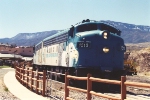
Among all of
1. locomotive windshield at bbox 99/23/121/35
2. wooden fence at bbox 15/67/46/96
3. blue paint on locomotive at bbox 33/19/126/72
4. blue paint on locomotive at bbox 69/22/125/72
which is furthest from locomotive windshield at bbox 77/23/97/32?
wooden fence at bbox 15/67/46/96

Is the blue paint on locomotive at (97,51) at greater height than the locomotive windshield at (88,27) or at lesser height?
lesser

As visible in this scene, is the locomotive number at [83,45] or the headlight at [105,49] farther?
the headlight at [105,49]

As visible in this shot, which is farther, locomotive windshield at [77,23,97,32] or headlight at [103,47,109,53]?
locomotive windshield at [77,23,97,32]

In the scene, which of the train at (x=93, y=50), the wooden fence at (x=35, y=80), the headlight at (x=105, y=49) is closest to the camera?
the wooden fence at (x=35, y=80)

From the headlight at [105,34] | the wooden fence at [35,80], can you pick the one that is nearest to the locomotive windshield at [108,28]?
the headlight at [105,34]

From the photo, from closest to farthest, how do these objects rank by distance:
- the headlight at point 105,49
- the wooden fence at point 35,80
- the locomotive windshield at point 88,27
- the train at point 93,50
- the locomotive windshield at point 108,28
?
the wooden fence at point 35,80, the train at point 93,50, the headlight at point 105,49, the locomotive windshield at point 88,27, the locomotive windshield at point 108,28

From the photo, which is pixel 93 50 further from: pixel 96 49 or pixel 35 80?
pixel 35 80

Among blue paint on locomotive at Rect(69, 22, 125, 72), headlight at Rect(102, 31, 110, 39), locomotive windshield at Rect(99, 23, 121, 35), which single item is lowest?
blue paint on locomotive at Rect(69, 22, 125, 72)

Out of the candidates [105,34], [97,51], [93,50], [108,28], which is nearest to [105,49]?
[97,51]

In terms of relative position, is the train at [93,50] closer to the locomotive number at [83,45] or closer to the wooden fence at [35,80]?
the locomotive number at [83,45]

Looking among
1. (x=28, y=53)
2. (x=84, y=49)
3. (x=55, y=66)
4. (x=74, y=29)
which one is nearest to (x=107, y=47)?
(x=84, y=49)

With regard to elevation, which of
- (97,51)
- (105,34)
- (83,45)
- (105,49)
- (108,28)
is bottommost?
(97,51)

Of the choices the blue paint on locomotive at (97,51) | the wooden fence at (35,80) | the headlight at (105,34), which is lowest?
the wooden fence at (35,80)

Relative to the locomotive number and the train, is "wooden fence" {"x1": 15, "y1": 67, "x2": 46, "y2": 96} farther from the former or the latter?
the locomotive number
